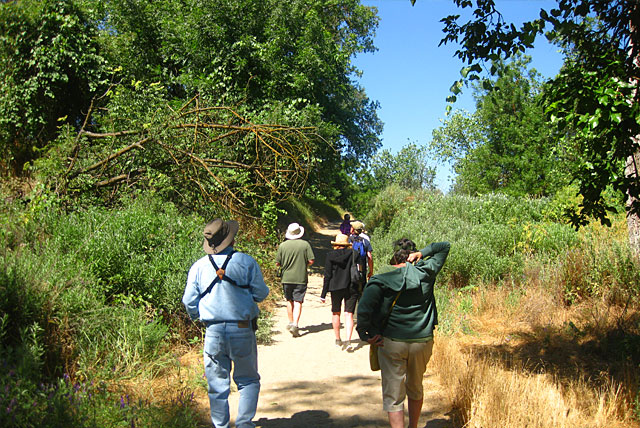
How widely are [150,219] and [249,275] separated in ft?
14.0

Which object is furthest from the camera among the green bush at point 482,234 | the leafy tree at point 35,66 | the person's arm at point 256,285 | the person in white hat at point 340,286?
the leafy tree at point 35,66

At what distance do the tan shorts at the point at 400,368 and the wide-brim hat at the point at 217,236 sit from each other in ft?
5.21

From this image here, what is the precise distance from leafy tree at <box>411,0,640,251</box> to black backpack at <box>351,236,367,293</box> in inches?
124

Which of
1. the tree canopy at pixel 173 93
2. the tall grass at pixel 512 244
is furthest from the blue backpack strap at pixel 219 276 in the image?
the tall grass at pixel 512 244

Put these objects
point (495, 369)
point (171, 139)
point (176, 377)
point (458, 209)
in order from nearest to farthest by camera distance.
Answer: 1. point (495, 369)
2. point (176, 377)
3. point (171, 139)
4. point (458, 209)

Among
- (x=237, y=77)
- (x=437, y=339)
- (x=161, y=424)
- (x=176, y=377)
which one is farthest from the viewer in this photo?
(x=237, y=77)

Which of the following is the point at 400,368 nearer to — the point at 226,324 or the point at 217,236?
the point at 226,324

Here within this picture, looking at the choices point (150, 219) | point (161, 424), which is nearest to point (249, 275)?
point (161, 424)

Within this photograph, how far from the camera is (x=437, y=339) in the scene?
686cm

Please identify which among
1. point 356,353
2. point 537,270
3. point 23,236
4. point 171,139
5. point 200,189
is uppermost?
point 171,139

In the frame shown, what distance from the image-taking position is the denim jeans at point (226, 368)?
13.2 feet

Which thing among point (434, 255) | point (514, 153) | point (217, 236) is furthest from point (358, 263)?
point (514, 153)

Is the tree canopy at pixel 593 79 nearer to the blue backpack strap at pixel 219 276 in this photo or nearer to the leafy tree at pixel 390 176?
the blue backpack strap at pixel 219 276

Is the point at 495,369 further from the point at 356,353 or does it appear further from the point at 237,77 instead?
the point at 237,77
